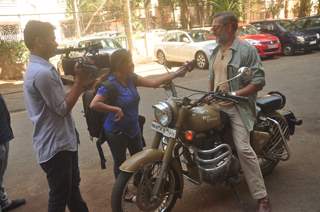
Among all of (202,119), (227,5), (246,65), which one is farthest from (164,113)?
(227,5)

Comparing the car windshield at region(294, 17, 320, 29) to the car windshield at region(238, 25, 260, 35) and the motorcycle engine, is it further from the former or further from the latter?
the motorcycle engine

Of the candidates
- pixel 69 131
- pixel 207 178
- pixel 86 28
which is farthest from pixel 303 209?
pixel 86 28

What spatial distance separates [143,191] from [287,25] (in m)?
16.4

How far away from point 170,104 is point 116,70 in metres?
0.64

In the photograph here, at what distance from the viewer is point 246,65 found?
3615mm

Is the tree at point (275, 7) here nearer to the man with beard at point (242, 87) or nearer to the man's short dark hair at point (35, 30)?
the man with beard at point (242, 87)

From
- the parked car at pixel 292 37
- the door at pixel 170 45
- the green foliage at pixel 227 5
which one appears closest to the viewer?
the parked car at pixel 292 37

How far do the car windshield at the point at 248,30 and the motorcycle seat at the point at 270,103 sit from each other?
1319 centimetres

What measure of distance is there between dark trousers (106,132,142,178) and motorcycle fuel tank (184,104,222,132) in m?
0.65

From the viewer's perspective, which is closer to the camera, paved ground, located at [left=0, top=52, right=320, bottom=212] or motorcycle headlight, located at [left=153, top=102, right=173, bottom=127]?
motorcycle headlight, located at [left=153, top=102, right=173, bottom=127]

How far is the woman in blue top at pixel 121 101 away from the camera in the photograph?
363 centimetres

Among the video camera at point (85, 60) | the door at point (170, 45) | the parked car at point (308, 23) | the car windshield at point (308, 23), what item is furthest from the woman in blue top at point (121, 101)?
the car windshield at point (308, 23)

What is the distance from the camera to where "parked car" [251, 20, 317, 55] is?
16438 millimetres

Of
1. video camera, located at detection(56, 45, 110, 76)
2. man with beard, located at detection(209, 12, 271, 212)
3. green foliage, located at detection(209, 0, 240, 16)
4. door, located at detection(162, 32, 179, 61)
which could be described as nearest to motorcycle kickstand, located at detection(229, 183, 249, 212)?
man with beard, located at detection(209, 12, 271, 212)
